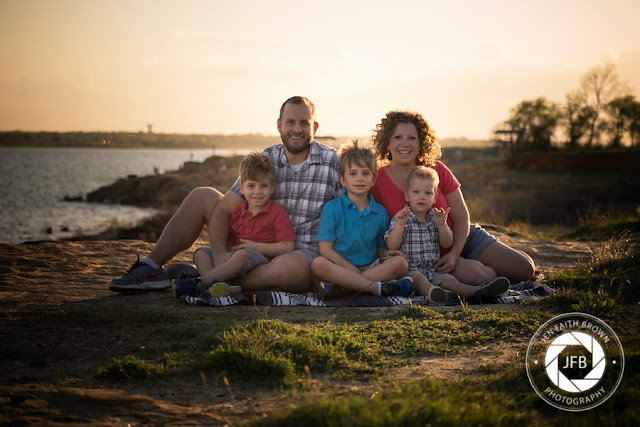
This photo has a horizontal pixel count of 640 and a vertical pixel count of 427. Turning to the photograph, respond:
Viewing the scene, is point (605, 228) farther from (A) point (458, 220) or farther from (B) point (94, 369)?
(B) point (94, 369)

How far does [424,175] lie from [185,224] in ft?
9.15

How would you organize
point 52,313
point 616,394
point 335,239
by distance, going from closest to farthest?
point 616,394 → point 52,313 → point 335,239

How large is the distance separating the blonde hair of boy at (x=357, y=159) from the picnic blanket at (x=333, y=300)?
1318 mm

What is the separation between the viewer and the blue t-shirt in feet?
19.9

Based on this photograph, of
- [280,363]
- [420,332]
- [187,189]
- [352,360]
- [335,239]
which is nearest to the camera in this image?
[280,363]

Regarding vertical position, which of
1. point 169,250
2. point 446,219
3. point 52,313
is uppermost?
point 446,219

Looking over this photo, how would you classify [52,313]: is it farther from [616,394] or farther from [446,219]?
[616,394]

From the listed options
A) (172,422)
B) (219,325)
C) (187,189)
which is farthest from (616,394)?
(187,189)

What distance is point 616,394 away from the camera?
320 cm

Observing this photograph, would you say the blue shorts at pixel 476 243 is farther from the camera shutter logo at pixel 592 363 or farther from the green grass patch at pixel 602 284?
the camera shutter logo at pixel 592 363

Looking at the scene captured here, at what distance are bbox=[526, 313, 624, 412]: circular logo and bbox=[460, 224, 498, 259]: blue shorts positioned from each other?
2242 millimetres

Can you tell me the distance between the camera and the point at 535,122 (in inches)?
1558

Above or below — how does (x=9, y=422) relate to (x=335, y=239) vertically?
below

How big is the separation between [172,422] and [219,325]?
6.32ft
